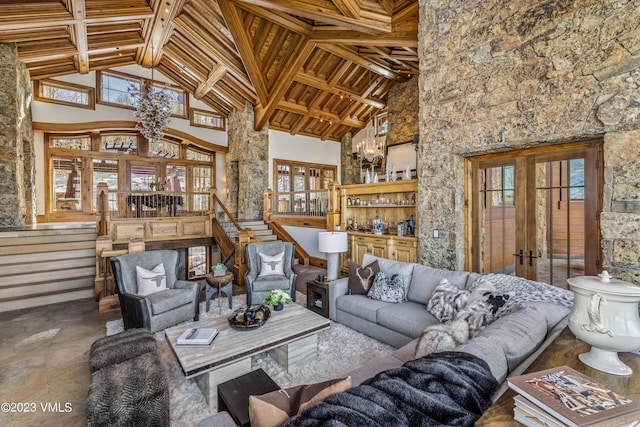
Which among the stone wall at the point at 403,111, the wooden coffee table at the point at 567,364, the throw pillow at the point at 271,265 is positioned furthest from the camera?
the stone wall at the point at 403,111

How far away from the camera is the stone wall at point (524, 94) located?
2.65m

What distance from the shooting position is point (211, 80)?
27.1 ft

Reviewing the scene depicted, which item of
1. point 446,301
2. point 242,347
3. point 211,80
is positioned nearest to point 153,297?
point 242,347

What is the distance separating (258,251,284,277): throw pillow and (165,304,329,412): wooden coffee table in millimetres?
1382

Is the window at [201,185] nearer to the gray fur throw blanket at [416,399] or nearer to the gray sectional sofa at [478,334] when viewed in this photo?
the gray sectional sofa at [478,334]

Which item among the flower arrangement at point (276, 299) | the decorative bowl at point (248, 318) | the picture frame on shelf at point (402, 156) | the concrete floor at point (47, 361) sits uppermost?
the picture frame on shelf at point (402, 156)

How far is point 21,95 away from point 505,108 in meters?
9.32

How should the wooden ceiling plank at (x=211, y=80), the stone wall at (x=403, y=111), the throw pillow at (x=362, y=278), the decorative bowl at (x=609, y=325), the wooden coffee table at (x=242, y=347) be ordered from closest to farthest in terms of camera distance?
the decorative bowl at (x=609, y=325) → the wooden coffee table at (x=242, y=347) → the throw pillow at (x=362, y=278) → the wooden ceiling plank at (x=211, y=80) → the stone wall at (x=403, y=111)

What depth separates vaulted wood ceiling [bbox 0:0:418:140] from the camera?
199 inches

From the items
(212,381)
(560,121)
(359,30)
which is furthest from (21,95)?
(560,121)

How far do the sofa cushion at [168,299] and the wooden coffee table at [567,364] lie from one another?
3436 millimetres

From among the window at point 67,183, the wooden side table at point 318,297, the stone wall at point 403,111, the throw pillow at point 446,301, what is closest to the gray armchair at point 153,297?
the wooden side table at point 318,297

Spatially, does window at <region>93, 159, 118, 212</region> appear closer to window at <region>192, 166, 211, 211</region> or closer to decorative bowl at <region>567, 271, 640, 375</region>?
window at <region>192, 166, 211, 211</region>

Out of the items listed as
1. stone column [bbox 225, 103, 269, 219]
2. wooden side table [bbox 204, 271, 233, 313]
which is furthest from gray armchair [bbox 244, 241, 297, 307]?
stone column [bbox 225, 103, 269, 219]
